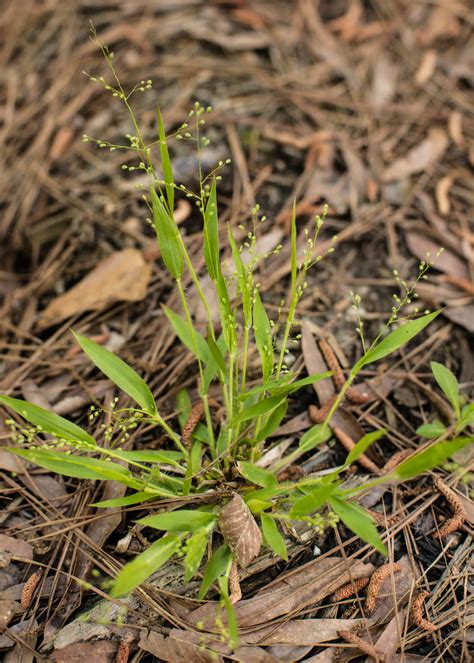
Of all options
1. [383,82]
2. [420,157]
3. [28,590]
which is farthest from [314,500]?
[383,82]

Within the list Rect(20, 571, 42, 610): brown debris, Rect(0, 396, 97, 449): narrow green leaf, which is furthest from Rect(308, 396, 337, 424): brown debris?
Rect(20, 571, 42, 610): brown debris

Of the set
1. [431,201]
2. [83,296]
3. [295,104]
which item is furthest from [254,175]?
[83,296]

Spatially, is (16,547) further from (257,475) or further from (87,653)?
(257,475)

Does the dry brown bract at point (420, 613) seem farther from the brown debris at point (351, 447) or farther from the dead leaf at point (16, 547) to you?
Answer: the dead leaf at point (16, 547)

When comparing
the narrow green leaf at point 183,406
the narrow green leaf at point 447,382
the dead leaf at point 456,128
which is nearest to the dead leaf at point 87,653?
the narrow green leaf at point 183,406

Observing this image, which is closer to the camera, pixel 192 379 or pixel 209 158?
pixel 192 379

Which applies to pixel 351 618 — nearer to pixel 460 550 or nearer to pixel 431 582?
pixel 431 582
